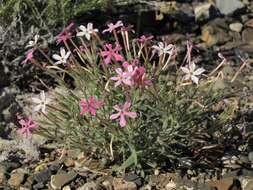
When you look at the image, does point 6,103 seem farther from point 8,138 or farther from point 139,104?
point 139,104

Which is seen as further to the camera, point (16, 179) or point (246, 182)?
point (16, 179)

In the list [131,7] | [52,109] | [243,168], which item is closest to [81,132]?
[52,109]

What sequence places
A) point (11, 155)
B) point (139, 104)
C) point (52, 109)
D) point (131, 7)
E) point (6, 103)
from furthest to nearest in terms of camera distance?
1. point (131, 7)
2. point (6, 103)
3. point (11, 155)
4. point (52, 109)
5. point (139, 104)

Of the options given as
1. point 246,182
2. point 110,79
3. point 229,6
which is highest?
point 110,79

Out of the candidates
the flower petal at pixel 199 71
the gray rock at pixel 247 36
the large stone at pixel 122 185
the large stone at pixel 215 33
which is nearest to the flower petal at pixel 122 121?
the flower petal at pixel 199 71

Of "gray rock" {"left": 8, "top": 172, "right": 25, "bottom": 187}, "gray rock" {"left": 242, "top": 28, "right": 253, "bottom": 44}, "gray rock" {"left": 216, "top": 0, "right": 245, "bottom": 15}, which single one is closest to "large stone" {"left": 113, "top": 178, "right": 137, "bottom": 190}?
"gray rock" {"left": 8, "top": 172, "right": 25, "bottom": 187}

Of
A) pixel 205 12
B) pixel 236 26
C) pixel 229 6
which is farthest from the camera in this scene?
pixel 229 6

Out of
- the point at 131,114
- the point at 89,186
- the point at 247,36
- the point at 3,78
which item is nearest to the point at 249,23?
the point at 247,36

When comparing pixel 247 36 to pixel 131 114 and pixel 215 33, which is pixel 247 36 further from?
pixel 131 114
